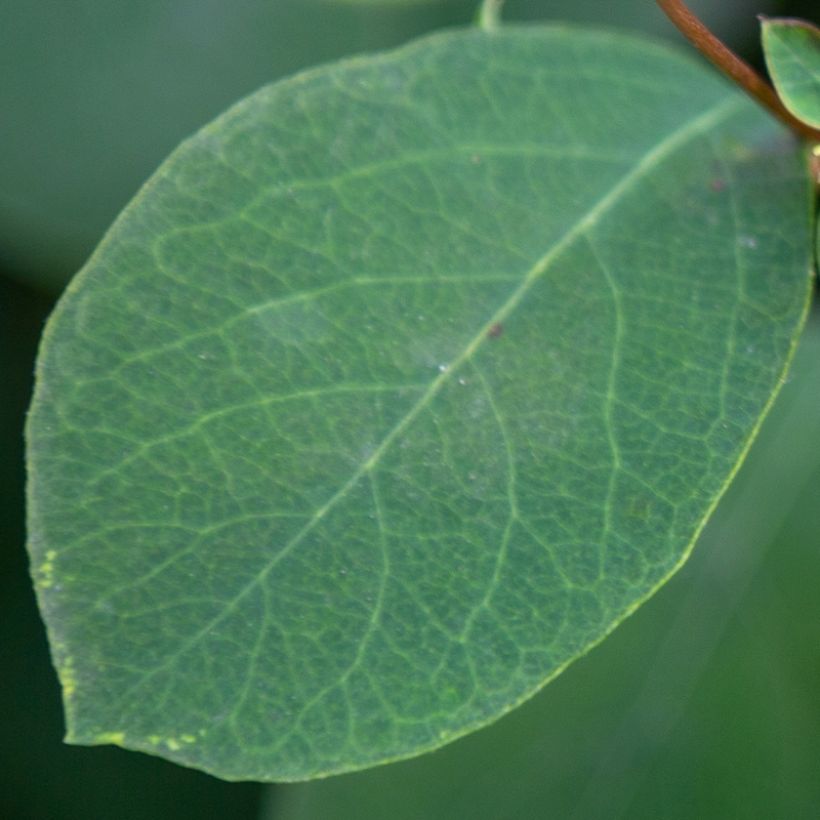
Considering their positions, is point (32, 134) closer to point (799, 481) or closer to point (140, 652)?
point (140, 652)

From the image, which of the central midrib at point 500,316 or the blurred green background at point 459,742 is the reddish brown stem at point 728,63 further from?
the blurred green background at point 459,742

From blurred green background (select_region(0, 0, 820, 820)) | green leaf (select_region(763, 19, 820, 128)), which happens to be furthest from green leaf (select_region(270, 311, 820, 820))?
green leaf (select_region(763, 19, 820, 128))

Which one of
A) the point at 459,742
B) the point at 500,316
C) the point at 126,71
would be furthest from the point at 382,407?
the point at 126,71

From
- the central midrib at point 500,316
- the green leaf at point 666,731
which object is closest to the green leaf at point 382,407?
the central midrib at point 500,316

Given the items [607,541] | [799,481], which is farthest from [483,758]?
[607,541]

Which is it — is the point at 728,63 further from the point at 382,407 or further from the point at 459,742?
the point at 459,742
